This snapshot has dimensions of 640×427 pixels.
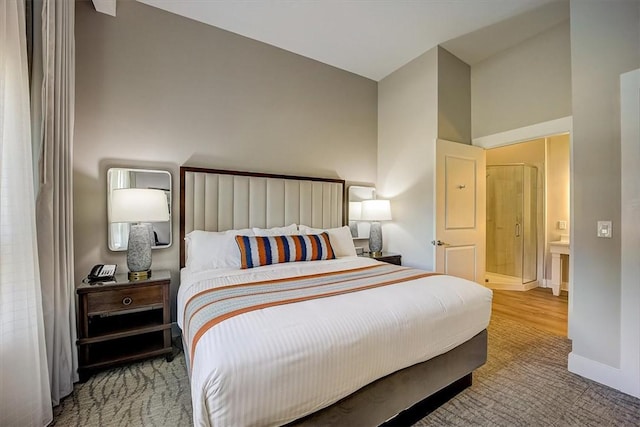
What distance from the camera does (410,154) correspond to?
370cm

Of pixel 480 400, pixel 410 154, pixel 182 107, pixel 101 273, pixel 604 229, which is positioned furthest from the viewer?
pixel 410 154

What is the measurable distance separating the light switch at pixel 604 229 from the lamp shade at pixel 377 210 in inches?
78.0

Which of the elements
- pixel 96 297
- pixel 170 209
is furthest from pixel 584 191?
pixel 96 297

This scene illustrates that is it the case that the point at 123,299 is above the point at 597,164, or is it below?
below

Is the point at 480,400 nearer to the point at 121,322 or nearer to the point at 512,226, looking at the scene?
the point at 121,322

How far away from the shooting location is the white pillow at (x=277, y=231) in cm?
282

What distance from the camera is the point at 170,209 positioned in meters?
2.72

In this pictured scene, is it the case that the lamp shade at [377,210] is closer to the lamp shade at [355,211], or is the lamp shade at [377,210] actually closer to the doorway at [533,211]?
the lamp shade at [355,211]

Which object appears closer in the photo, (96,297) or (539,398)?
(539,398)

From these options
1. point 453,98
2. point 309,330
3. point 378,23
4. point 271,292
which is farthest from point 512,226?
point 309,330

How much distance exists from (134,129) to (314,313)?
2.46 metres

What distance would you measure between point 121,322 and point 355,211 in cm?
280

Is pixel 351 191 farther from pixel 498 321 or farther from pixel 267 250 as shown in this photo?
pixel 498 321

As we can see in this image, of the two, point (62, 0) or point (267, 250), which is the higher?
point (62, 0)
